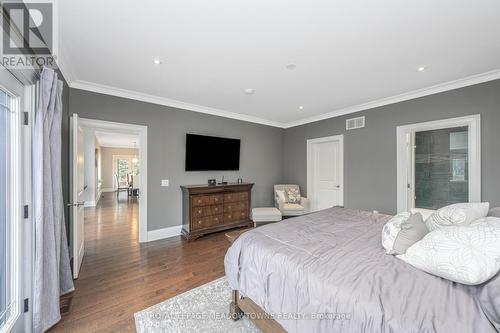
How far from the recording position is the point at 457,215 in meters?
1.38

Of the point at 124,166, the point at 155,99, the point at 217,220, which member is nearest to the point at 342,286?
the point at 217,220

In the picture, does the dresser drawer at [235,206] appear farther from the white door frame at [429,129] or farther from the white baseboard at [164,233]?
the white door frame at [429,129]

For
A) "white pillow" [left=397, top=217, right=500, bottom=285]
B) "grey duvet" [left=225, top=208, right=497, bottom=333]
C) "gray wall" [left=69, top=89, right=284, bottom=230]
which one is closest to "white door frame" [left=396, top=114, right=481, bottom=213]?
"grey duvet" [left=225, top=208, right=497, bottom=333]

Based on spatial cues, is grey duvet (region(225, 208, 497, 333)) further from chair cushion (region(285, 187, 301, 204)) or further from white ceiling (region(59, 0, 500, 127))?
chair cushion (region(285, 187, 301, 204))

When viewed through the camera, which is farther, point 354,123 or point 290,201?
point 290,201

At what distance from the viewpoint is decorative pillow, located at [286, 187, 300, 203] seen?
4.82 metres

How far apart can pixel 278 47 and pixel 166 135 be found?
259 cm

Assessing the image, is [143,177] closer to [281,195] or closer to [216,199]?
[216,199]

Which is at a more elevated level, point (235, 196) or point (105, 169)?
point (105, 169)

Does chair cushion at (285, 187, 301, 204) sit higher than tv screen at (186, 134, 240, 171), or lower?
lower

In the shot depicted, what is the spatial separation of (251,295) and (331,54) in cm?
249

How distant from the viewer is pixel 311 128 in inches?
196

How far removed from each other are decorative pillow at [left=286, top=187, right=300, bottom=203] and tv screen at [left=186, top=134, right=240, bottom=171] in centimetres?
140

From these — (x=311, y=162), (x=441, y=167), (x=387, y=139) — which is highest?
(x=387, y=139)
